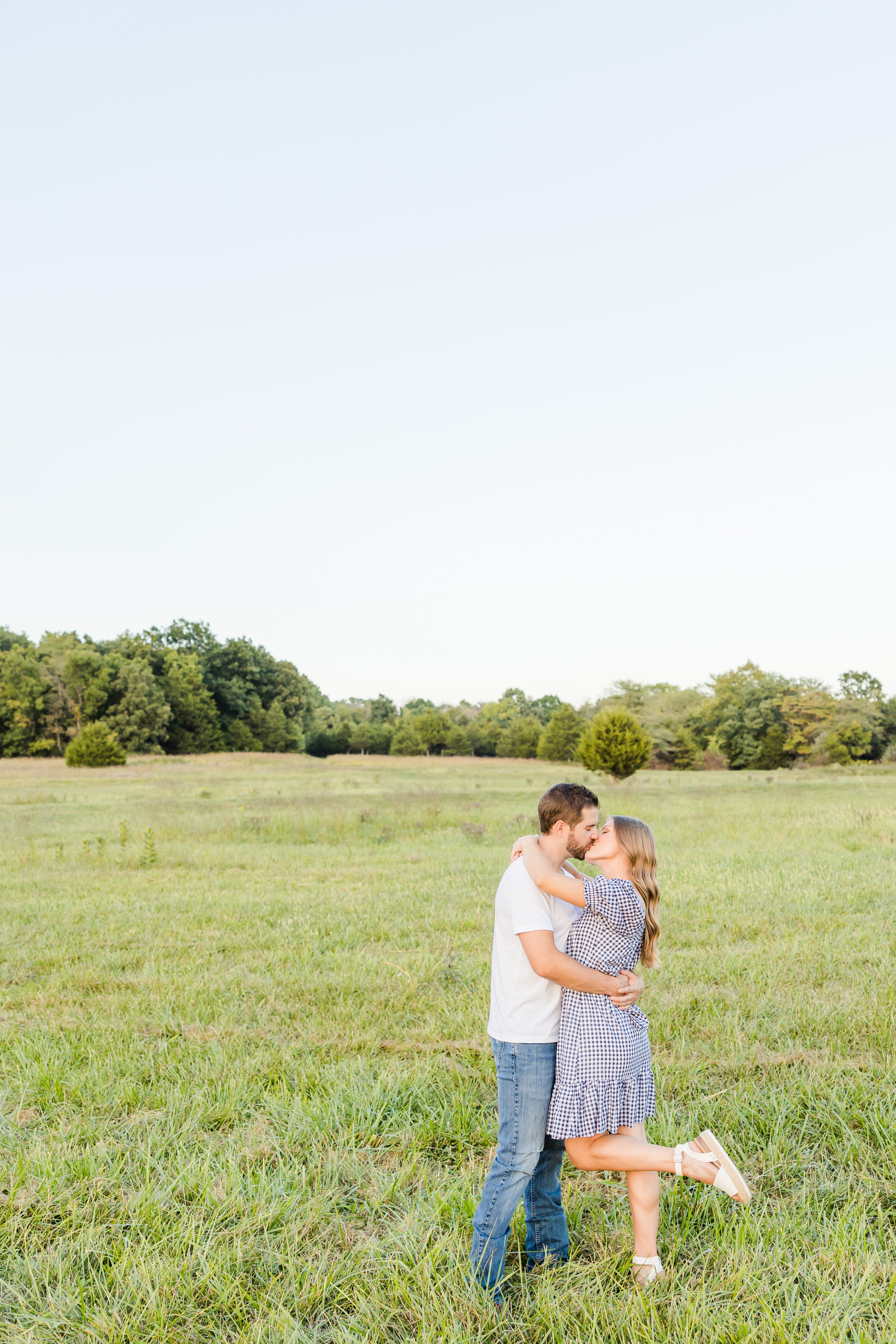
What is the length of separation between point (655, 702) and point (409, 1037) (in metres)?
76.1

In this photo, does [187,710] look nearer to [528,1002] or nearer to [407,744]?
[407,744]

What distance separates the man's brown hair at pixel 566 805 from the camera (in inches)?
97.7

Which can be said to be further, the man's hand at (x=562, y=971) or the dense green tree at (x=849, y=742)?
the dense green tree at (x=849, y=742)

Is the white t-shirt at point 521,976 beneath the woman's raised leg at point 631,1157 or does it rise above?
above

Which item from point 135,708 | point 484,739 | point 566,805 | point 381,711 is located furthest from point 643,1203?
point 381,711

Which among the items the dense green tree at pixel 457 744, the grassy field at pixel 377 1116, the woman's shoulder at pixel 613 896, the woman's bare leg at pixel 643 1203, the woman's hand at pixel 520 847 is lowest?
the dense green tree at pixel 457 744

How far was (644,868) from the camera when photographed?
2.63 m

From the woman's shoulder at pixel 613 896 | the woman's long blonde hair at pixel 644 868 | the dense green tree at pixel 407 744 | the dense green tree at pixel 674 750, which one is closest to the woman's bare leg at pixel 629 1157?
the woman's long blonde hair at pixel 644 868

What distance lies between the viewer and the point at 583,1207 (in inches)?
117

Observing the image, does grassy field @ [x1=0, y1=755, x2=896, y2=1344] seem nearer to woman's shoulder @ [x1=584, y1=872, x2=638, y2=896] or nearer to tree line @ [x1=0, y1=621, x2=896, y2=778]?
woman's shoulder @ [x1=584, y1=872, x2=638, y2=896]

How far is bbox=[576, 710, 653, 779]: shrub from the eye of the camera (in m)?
34.3

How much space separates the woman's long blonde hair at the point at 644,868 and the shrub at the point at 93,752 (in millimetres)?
41216

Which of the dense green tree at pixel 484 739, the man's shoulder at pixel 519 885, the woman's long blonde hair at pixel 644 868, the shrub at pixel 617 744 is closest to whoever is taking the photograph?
the man's shoulder at pixel 519 885

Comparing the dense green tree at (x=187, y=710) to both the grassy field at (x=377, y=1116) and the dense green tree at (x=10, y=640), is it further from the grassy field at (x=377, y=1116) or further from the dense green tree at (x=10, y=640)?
the grassy field at (x=377, y=1116)
